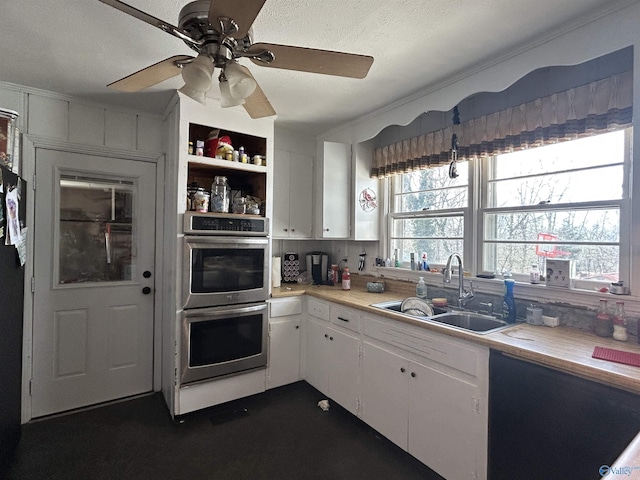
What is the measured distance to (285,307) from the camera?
2.86 meters

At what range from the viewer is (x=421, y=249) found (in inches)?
111

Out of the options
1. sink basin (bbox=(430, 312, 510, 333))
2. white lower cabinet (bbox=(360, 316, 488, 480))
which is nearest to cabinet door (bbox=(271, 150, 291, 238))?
white lower cabinet (bbox=(360, 316, 488, 480))

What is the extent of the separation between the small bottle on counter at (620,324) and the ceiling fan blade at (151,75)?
2262mm

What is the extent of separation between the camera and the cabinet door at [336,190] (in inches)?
119

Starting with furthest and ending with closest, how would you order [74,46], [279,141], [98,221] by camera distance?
[279,141] → [98,221] → [74,46]

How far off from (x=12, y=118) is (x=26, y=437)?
2.04 metres

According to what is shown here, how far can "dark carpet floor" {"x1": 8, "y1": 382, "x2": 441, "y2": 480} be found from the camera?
189cm

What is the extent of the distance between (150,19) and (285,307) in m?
2.23

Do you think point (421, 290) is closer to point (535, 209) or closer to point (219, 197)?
point (535, 209)

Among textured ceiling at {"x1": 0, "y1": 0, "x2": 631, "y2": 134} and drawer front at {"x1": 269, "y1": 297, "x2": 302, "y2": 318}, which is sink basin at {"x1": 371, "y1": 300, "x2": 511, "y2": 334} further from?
textured ceiling at {"x1": 0, "y1": 0, "x2": 631, "y2": 134}

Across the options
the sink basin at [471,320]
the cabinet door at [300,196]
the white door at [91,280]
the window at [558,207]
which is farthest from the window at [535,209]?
the white door at [91,280]

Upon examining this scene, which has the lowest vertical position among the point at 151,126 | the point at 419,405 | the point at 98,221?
the point at 419,405

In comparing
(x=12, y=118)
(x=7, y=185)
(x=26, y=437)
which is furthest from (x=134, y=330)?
(x=12, y=118)

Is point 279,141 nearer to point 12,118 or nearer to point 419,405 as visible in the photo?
point 12,118
